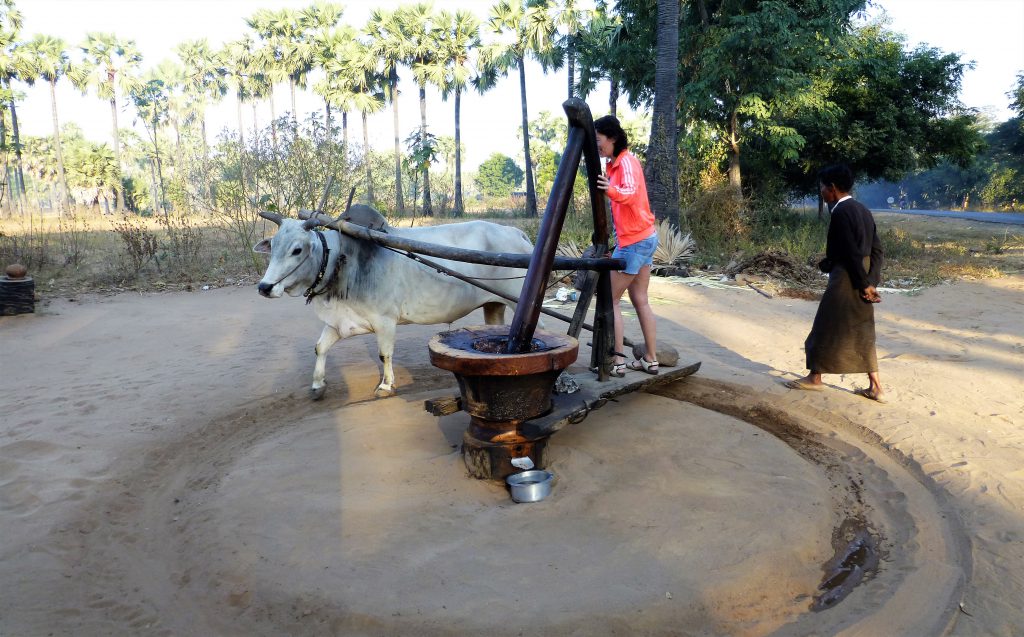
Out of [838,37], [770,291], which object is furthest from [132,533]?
[838,37]

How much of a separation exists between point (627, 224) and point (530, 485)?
6.36 ft

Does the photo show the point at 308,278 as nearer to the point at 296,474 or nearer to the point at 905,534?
the point at 296,474

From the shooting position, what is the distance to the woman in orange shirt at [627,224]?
435 cm

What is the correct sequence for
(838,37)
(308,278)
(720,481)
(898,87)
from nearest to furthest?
(720,481)
(308,278)
(838,37)
(898,87)

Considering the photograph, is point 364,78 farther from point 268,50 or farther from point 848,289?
point 848,289

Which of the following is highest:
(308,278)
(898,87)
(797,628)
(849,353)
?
(898,87)

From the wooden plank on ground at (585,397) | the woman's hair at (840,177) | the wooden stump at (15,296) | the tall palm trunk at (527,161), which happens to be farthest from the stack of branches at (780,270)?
the tall palm trunk at (527,161)

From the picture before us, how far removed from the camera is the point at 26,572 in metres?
3.11

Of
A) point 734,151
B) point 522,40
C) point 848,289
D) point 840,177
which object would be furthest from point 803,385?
point 522,40

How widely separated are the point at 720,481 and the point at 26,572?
3.55 m

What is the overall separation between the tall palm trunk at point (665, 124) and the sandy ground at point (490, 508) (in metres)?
8.14

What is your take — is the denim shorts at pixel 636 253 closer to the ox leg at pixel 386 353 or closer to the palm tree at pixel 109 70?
the ox leg at pixel 386 353

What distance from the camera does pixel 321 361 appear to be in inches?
219

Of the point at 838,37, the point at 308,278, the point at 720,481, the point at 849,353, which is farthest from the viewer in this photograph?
the point at 838,37
